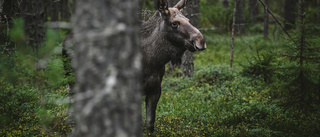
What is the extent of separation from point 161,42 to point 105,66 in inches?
136

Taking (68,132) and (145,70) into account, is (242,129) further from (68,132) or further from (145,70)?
(68,132)

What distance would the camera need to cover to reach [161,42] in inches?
222

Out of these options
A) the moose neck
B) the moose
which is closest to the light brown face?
the moose

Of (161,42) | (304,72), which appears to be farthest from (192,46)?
(304,72)

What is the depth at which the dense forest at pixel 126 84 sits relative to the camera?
2268mm

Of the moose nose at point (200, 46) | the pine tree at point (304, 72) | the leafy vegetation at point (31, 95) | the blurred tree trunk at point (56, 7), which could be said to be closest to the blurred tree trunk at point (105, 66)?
the leafy vegetation at point (31, 95)

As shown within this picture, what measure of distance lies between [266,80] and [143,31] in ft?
21.0

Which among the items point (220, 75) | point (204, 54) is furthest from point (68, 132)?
point (204, 54)

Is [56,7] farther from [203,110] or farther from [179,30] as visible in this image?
[179,30]

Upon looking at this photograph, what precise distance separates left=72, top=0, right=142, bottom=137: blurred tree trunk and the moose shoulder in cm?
319

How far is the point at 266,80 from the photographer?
10086 mm

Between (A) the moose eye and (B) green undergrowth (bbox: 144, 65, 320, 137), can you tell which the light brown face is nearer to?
(A) the moose eye

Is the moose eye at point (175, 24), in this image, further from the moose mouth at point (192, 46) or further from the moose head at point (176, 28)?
the moose mouth at point (192, 46)

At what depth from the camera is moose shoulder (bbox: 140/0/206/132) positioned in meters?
5.46
